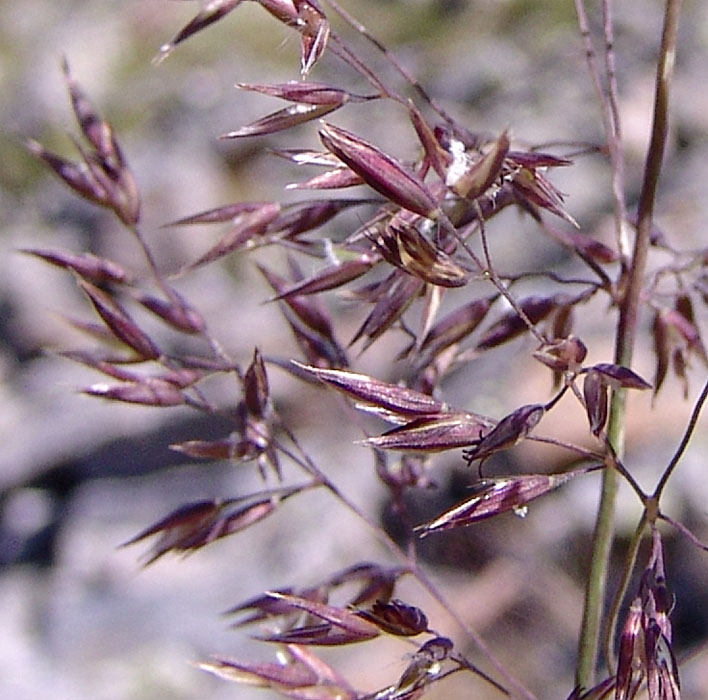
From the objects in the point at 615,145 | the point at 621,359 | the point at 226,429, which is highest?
the point at 615,145

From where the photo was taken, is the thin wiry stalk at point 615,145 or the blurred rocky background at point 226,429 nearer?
the thin wiry stalk at point 615,145

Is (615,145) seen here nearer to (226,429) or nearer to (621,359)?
(621,359)

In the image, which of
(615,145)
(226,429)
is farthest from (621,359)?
(226,429)

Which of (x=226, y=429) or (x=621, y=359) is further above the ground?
(x=621, y=359)

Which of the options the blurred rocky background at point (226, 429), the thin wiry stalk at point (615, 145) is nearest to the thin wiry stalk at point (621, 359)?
the thin wiry stalk at point (615, 145)

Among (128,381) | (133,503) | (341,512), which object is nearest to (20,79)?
(133,503)

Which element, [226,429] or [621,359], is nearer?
[621,359]

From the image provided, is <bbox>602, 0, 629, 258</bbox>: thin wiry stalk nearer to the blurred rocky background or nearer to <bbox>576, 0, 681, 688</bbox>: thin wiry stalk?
<bbox>576, 0, 681, 688</bbox>: thin wiry stalk

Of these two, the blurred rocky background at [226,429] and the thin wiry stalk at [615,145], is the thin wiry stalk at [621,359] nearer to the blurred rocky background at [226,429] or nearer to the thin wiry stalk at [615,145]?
the thin wiry stalk at [615,145]
